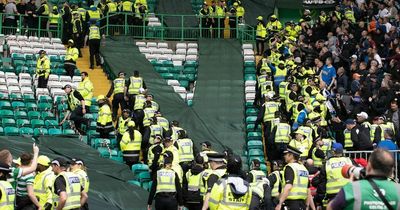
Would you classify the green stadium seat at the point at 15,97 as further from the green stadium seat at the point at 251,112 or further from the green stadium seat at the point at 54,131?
the green stadium seat at the point at 251,112

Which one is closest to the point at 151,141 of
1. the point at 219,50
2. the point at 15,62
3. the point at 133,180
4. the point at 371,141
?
the point at 133,180

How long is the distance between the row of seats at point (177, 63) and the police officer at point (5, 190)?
15437mm

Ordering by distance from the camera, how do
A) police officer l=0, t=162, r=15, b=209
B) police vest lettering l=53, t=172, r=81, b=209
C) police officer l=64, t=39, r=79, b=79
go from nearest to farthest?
police officer l=0, t=162, r=15, b=209
police vest lettering l=53, t=172, r=81, b=209
police officer l=64, t=39, r=79, b=79

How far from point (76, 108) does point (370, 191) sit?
17.2 meters

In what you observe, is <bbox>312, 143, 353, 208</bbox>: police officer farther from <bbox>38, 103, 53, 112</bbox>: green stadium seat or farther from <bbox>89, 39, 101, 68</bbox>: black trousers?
<bbox>89, 39, 101, 68</bbox>: black trousers

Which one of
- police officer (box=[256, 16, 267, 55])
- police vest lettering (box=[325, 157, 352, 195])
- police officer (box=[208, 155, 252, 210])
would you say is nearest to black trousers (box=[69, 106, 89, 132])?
police officer (box=[256, 16, 267, 55])

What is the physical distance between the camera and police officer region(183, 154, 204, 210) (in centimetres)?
1875

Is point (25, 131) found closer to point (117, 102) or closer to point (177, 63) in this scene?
point (117, 102)

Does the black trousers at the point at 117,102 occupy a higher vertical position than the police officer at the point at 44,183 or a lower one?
higher

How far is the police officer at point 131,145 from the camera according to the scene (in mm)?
21938

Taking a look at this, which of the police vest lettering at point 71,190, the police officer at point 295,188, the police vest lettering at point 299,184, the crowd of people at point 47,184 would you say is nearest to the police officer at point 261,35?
the police officer at point 295,188

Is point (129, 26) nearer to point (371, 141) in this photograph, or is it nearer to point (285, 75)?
point (285, 75)

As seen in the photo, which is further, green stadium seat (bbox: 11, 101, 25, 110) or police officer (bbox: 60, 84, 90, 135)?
green stadium seat (bbox: 11, 101, 25, 110)

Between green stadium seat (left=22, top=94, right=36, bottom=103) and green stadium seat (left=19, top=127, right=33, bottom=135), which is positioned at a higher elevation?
green stadium seat (left=22, top=94, right=36, bottom=103)
